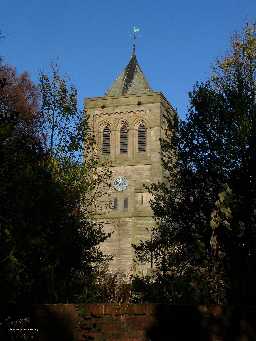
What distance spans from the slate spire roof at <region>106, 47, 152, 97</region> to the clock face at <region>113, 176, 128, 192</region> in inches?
468

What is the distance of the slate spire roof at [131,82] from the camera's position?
Answer: 62438mm

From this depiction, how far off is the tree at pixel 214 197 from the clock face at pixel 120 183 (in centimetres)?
3425

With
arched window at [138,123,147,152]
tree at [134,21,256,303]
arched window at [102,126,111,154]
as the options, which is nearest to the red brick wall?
tree at [134,21,256,303]

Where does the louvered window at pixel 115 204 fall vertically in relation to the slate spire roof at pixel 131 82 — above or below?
below

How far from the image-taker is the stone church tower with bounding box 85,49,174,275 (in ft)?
172

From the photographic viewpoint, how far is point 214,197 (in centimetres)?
1758

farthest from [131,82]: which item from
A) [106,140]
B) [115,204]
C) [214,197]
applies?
[214,197]

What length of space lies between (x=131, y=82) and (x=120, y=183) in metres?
15.3

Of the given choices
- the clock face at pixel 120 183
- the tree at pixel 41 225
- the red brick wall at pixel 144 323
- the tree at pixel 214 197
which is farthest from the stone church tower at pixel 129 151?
the red brick wall at pixel 144 323

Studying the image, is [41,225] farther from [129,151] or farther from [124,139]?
[124,139]

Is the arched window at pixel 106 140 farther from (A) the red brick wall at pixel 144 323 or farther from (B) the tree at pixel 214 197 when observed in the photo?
(A) the red brick wall at pixel 144 323

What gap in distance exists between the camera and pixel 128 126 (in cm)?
5872

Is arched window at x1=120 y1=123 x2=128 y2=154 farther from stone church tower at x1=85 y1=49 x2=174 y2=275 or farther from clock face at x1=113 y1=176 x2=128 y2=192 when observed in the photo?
clock face at x1=113 y1=176 x2=128 y2=192

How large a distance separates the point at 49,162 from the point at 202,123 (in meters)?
6.33
